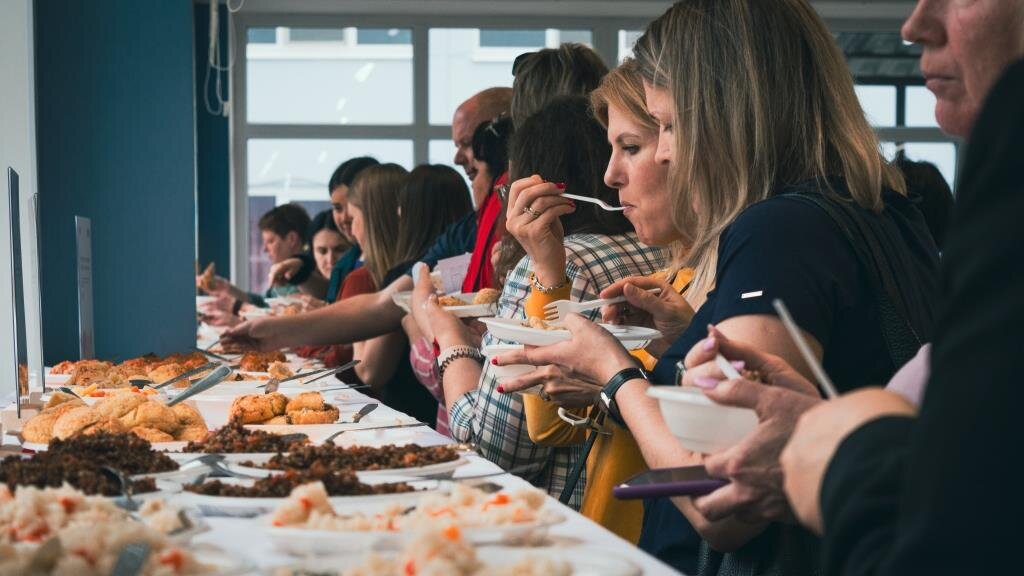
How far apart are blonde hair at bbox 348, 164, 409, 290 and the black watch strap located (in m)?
2.92

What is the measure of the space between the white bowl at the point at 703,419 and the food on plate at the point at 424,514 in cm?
16

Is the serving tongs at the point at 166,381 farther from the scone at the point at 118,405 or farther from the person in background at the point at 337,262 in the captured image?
the person in background at the point at 337,262

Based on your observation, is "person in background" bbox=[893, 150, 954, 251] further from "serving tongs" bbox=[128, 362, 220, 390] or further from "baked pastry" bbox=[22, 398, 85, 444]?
"baked pastry" bbox=[22, 398, 85, 444]

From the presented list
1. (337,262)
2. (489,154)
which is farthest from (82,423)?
(337,262)

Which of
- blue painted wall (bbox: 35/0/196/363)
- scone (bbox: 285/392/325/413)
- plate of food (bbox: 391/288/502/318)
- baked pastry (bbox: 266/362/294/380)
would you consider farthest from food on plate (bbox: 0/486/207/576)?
blue painted wall (bbox: 35/0/196/363)

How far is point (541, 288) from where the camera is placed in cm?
234

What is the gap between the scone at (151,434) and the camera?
181 cm

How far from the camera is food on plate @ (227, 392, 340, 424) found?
2.06m

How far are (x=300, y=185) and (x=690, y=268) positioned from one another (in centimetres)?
984

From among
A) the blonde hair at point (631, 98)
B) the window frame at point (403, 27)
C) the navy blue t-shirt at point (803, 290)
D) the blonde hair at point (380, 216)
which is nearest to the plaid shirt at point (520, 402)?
the blonde hair at point (631, 98)

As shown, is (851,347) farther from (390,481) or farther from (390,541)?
(390,541)

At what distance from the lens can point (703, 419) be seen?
3.99 ft

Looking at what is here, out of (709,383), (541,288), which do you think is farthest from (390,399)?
(709,383)

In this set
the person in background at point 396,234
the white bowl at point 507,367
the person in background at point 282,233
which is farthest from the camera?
the person in background at point 282,233
